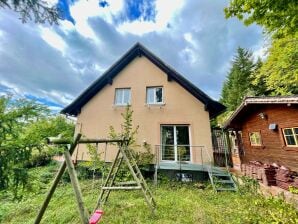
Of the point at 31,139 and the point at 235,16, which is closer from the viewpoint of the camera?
the point at 31,139

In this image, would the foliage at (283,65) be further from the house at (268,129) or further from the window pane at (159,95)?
the window pane at (159,95)

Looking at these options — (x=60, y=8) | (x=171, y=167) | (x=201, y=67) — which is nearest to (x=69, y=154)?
(x=60, y=8)

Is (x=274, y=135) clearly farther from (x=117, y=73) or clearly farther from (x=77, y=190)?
(x=77, y=190)

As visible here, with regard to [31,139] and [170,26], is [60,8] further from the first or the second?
[170,26]

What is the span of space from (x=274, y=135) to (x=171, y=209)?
23.4 feet

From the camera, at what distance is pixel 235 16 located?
14.3 feet

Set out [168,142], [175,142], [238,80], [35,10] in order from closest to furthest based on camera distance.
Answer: [35,10] → [175,142] → [168,142] → [238,80]

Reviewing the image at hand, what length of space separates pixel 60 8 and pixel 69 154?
4.24 meters

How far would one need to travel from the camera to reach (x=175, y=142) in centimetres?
943

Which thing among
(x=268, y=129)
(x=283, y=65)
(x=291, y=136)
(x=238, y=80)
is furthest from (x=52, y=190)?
(x=238, y=80)

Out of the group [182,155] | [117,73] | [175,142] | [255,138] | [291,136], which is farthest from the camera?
[117,73]

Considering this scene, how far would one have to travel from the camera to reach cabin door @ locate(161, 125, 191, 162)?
9.24 m

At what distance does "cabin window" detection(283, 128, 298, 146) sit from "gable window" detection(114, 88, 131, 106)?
27.5 ft

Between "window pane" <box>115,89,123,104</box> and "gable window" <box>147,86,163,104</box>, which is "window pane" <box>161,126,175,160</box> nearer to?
"gable window" <box>147,86,163,104</box>
